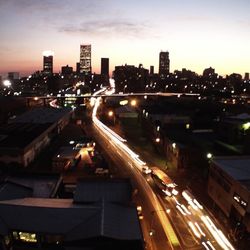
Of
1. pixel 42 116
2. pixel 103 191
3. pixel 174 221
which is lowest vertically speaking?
pixel 174 221

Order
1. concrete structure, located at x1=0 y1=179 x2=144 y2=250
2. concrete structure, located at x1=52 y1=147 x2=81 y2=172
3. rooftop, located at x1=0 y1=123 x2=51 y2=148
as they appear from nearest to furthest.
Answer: concrete structure, located at x1=0 y1=179 x2=144 y2=250 → concrete structure, located at x1=52 y1=147 x2=81 y2=172 → rooftop, located at x1=0 y1=123 x2=51 y2=148

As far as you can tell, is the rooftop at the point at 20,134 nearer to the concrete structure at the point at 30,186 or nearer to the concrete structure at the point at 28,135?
the concrete structure at the point at 28,135

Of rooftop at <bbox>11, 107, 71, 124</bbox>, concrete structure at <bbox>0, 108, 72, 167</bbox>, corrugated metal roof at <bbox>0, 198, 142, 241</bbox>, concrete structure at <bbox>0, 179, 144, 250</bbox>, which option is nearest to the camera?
concrete structure at <bbox>0, 179, 144, 250</bbox>

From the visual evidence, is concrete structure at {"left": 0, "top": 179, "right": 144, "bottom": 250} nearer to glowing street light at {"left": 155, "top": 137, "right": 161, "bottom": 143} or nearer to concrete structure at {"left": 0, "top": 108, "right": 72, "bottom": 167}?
concrete structure at {"left": 0, "top": 108, "right": 72, "bottom": 167}

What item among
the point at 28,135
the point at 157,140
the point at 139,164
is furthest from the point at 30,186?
the point at 157,140

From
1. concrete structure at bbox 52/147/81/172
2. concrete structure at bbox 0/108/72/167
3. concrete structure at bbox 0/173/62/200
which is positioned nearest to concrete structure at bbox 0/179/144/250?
concrete structure at bbox 0/173/62/200

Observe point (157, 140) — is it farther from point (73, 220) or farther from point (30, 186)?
point (73, 220)
